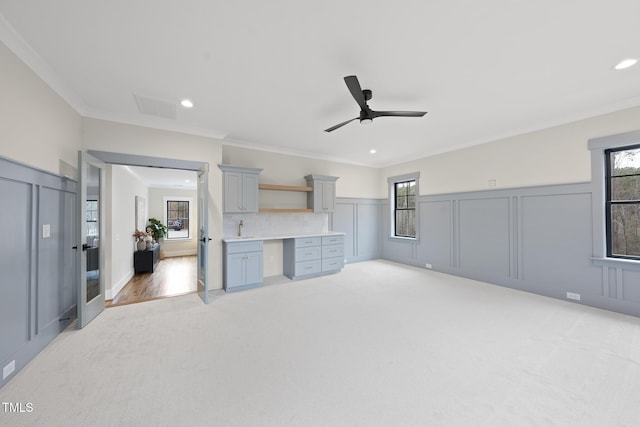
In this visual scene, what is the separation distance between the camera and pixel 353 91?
7.89ft

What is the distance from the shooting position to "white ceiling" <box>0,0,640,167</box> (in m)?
1.78

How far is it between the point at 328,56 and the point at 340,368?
2786mm

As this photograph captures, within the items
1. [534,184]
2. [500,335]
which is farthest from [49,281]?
[534,184]

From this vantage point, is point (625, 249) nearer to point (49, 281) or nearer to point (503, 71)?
point (503, 71)

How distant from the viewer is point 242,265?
4.27 m

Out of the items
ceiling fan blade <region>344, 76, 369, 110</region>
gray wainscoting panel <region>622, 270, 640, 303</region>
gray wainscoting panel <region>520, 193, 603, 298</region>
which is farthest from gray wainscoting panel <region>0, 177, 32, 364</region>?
gray wainscoting panel <region>622, 270, 640, 303</region>

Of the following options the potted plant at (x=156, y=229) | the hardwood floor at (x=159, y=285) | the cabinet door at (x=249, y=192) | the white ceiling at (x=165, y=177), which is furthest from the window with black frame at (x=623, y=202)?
the potted plant at (x=156, y=229)

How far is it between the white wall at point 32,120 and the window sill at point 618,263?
6.65 metres

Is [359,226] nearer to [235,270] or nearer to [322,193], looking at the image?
[322,193]

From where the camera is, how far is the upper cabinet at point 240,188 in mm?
4336

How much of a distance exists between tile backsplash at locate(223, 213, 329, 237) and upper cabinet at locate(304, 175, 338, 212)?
0.36 meters

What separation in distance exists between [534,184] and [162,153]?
6005 mm

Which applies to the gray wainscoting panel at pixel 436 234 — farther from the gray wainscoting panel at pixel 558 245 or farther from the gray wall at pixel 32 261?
the gray wall at pixel 32 261

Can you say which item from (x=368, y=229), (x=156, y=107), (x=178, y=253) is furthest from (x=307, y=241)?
(x=178, y=253)
